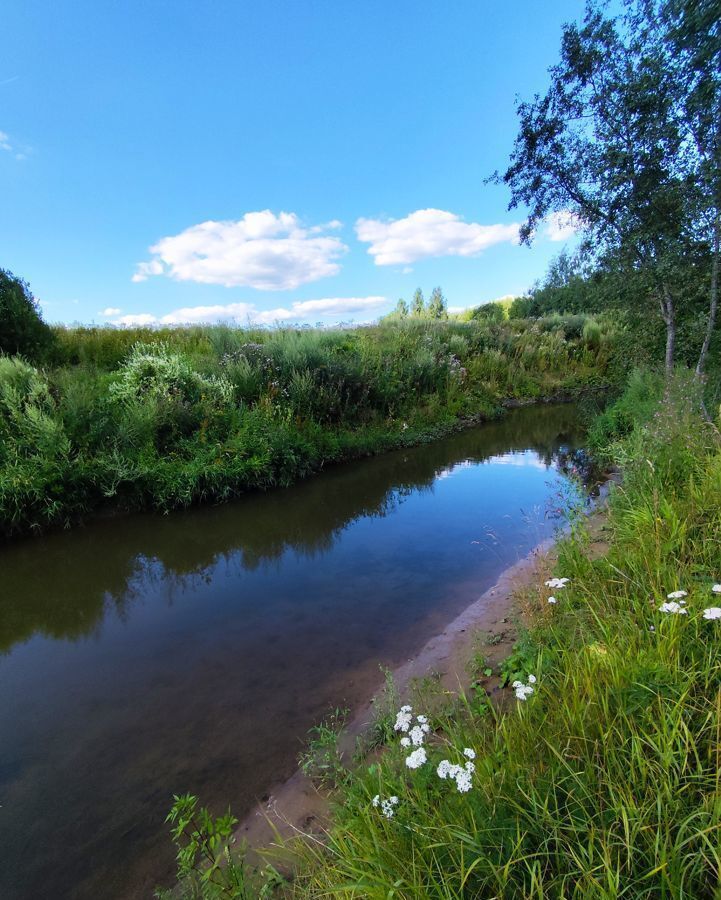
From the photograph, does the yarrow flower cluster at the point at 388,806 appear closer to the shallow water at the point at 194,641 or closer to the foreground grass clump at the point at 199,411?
the shallow water at the point at 194,641

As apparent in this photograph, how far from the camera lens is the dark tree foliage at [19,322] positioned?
28.3 feet

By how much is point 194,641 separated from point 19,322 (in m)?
8.54

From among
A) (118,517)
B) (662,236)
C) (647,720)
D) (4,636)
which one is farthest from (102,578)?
(662,236)

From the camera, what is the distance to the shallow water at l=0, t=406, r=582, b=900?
7.61 feet

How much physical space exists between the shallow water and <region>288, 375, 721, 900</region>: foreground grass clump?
39.9 inches

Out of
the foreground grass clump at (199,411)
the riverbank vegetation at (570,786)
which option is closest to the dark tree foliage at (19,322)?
the foreground grass clump at (199,411)

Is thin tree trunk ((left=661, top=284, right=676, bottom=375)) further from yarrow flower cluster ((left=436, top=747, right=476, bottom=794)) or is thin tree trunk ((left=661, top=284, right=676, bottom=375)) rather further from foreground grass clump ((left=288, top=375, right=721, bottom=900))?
yarrow flower cluster ((left=436, top=747, right=476, bottom=794))

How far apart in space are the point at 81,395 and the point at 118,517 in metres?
2.16

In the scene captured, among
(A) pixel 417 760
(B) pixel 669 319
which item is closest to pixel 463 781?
(A) pixel 417 760

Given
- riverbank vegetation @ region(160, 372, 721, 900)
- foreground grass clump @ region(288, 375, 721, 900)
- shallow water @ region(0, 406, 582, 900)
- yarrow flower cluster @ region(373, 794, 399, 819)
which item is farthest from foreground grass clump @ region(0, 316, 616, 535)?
yarrow flower cluster @ region(373, 794, 399, 819)

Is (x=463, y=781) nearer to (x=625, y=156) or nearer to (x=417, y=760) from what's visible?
(x=417, y=760)

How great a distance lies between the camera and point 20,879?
2043 mm

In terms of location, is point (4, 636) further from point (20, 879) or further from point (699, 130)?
point (699, 130)

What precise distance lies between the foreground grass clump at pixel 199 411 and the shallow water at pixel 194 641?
2.00ft
